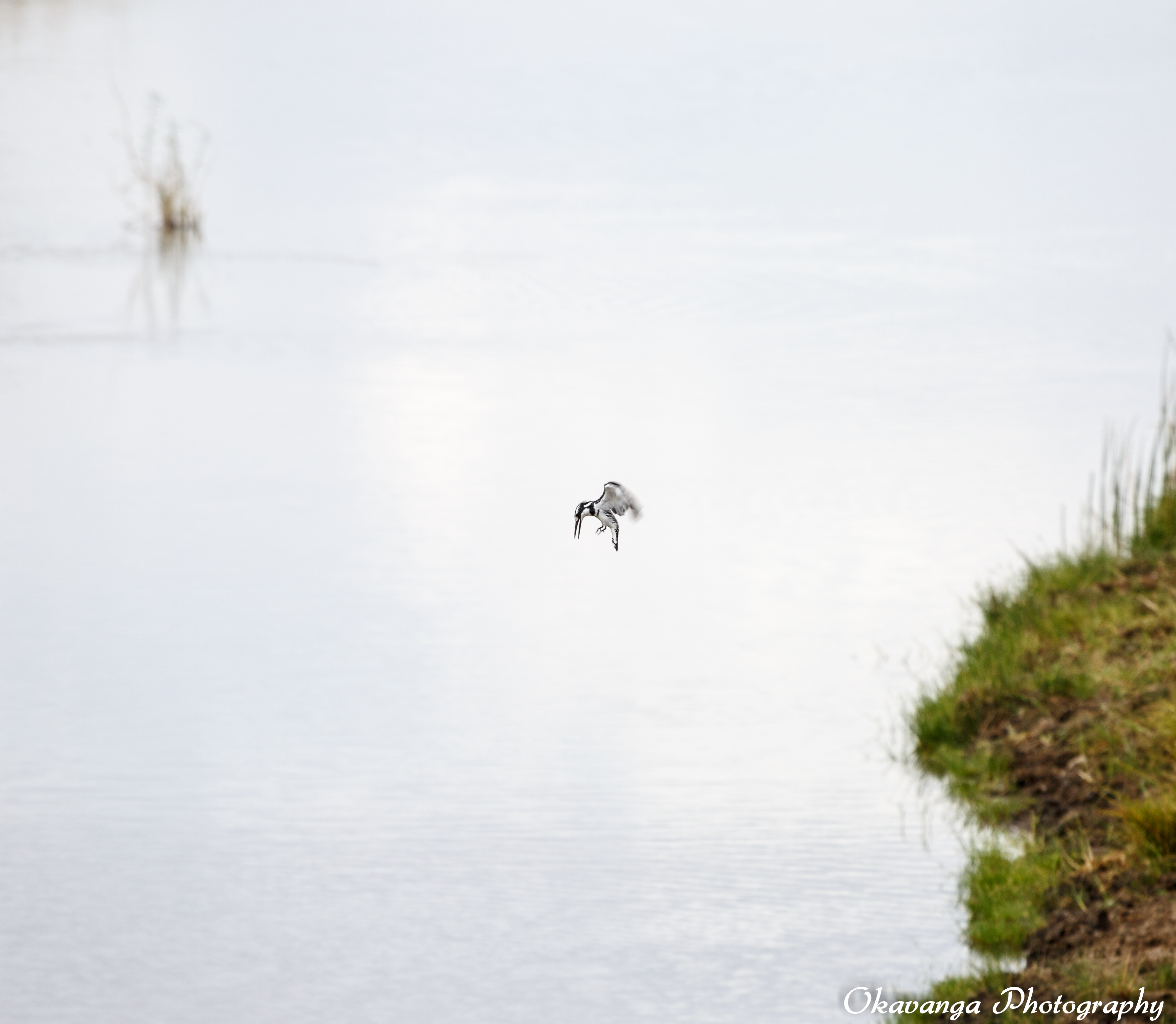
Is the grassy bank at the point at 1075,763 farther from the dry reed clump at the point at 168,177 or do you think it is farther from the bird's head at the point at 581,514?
the dry reed clump at the point at 168,177

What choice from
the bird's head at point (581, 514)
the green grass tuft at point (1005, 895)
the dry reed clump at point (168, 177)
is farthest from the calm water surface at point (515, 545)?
the bird's head at point (581, 514)

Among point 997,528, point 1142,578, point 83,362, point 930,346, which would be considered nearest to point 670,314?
point 930,346

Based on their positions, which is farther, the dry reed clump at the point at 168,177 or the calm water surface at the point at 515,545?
the dry reed clump at the point at 168,177

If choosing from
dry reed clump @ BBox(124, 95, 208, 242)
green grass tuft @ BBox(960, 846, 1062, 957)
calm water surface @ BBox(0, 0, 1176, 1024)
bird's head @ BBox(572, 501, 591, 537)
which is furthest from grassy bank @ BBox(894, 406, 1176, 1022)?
dry reed clump @ BBox(124, 95, 208, 242)

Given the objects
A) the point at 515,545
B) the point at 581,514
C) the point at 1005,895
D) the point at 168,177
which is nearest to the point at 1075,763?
the point at 1005,895

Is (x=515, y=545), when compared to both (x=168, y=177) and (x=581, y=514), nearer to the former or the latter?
(x=581, y=514)

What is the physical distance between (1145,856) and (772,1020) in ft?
3.10

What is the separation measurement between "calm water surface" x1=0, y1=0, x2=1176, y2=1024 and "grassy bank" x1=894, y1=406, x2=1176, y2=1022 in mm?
203

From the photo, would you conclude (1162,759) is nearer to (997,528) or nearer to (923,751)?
(923,751)

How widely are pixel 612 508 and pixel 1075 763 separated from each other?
164 inches

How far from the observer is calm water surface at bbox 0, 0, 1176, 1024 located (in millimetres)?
5055

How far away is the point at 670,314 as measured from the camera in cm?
1333

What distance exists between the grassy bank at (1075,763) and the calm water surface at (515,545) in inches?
8.0

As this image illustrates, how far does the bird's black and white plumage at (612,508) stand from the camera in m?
1.59
